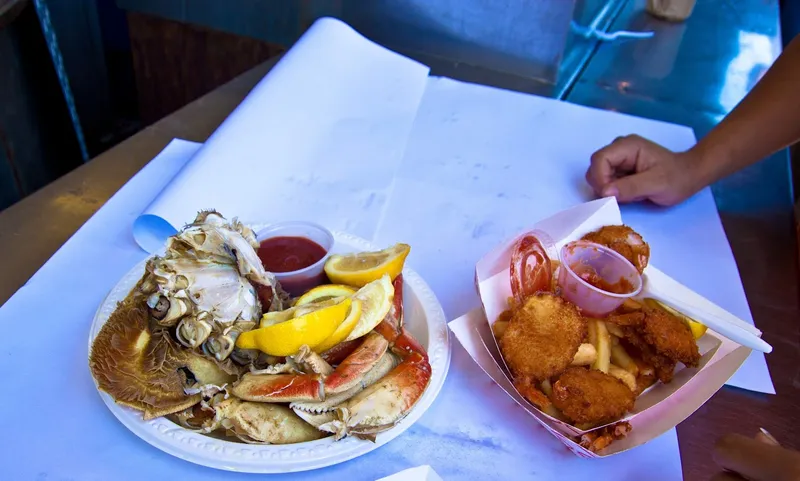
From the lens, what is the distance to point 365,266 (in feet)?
3.66

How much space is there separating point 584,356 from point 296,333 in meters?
0.48

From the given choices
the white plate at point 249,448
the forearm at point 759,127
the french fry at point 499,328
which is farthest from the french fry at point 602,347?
the forearm at point 759,127

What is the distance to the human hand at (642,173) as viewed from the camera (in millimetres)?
1562

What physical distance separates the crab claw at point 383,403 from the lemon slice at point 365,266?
182 millimetres

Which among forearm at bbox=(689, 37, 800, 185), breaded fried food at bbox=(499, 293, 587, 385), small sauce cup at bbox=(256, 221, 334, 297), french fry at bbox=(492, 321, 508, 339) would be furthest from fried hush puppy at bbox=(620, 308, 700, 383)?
forearm at bbox=(689, 37, 800, 185)

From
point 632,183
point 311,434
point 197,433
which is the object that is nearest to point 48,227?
point 197,433

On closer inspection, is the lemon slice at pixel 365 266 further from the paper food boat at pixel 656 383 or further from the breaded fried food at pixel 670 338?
the breaded fried food at pixel 670 338

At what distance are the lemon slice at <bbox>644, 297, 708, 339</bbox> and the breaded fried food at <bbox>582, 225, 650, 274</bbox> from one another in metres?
0.08

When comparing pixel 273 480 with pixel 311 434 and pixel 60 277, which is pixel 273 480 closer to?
pixel 311 434

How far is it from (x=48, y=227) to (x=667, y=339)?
1.29 m

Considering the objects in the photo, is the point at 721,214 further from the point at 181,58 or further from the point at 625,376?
the point at 181,58

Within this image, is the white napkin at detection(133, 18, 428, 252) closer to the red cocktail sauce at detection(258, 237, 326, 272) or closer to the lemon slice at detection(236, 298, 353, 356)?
the red cocktail sauce at detection(258, 237, 326, 272)

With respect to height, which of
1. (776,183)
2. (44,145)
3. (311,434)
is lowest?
(44,145)

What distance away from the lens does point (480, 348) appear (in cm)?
104
